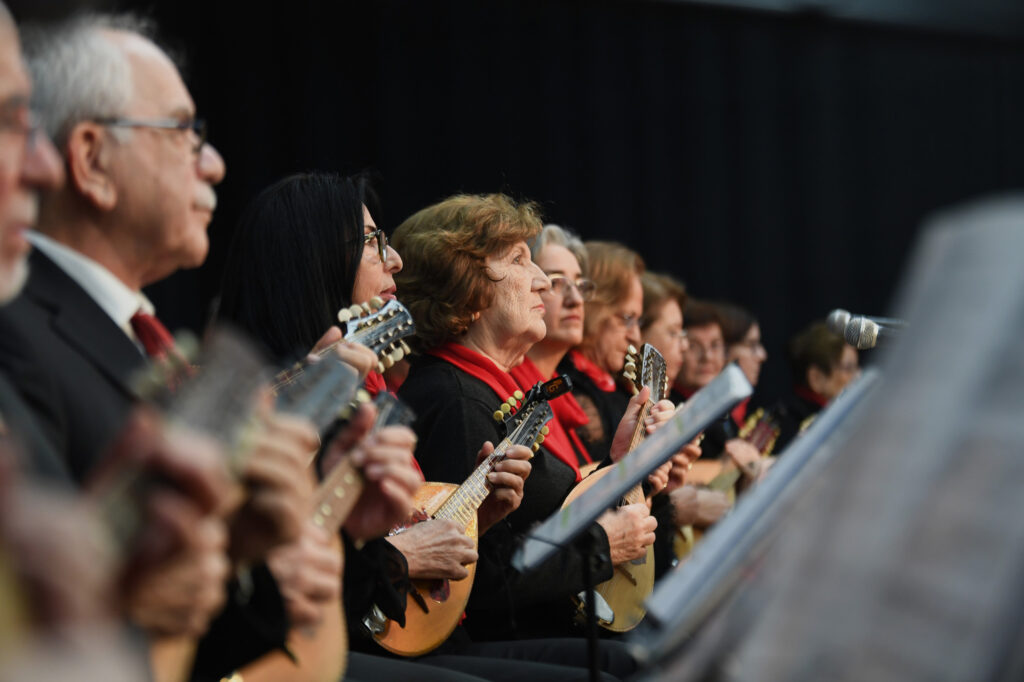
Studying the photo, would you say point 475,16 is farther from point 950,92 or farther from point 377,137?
point 950,92

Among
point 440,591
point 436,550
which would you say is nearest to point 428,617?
point 440,591

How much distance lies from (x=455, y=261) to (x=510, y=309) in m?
0.19

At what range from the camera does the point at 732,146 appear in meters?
6.97

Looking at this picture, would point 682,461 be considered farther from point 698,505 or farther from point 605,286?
point 605,286

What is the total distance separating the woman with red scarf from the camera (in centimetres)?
259

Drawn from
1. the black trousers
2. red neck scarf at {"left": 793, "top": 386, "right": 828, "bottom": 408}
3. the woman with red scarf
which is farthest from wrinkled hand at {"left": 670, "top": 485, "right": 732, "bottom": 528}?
red neck scarf at {"left": 793, "top": 386, "right": 828, "bottom": 408}

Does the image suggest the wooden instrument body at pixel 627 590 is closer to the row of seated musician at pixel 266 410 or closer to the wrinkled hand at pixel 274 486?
the row of seated musician at pixel 266 410

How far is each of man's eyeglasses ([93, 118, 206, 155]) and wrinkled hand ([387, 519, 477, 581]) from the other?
1.01 m

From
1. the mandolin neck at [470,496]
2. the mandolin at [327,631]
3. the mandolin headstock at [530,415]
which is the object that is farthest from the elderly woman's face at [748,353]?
the mandolin at [327,631]

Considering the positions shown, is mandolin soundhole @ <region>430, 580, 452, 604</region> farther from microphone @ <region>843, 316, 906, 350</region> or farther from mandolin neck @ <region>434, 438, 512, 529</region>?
microphone @ <region>843, 316, 906, 350</region>

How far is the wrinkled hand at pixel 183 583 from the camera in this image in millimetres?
908

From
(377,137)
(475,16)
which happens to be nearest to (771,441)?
(377,137)

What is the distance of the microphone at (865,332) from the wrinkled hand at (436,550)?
872mm

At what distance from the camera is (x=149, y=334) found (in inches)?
60.3
